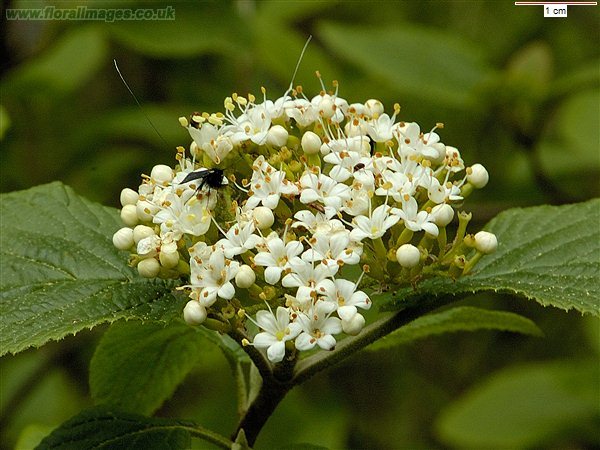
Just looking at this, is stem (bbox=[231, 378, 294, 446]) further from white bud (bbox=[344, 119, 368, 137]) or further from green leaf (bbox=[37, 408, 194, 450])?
white bud (bbox=[344, 119, 368, 137])

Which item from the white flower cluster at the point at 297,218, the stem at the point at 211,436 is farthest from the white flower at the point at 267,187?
the stem at the point at 211,436

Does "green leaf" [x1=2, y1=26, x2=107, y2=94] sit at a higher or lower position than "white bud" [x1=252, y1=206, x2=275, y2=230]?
lower

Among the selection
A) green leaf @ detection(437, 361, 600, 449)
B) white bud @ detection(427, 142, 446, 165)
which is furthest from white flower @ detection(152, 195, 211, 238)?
green leaf @ detection(437, 361, 600, 449)

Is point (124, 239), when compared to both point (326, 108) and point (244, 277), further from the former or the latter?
point (326, 108)

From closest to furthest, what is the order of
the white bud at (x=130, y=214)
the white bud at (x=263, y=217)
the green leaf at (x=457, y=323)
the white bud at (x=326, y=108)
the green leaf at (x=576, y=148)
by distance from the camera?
the white bud at (x=263, y=217) → the white bud at (x=130, y=214) → the white bud at (x=326, y=108) → the green leaf at (x=457, y=323) → the green leaf at (x=576, y=148)

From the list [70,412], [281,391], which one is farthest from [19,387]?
[281,391]

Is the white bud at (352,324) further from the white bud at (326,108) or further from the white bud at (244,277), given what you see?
the white bud at (326,108)

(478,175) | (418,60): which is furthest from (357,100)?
(478,175)
